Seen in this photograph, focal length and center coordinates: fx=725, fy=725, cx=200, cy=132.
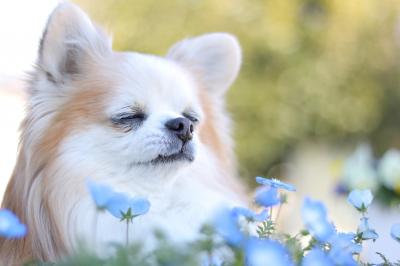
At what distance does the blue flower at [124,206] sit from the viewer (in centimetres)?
164

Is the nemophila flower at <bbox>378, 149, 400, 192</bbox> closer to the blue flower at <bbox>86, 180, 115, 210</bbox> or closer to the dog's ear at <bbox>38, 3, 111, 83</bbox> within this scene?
the dog's ear at <bbox>38, 3, 111, 83</bbox>

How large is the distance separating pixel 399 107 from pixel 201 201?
36.4 ft

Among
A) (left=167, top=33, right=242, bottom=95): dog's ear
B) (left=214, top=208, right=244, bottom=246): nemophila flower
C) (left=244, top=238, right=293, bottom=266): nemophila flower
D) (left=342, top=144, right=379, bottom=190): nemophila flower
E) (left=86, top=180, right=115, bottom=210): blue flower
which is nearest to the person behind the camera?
(left=244, top=238, right=293, bottom=266): nemophila flower

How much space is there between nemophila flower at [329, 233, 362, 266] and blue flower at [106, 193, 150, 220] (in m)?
0.46

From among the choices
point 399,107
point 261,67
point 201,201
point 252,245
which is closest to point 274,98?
point 261,67

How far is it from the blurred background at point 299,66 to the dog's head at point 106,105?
353 inches

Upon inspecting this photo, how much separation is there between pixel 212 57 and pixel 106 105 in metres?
0.90

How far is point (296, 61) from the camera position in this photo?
41.6 feet

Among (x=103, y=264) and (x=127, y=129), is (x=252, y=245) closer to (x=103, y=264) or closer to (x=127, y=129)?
(x=103, y=264)

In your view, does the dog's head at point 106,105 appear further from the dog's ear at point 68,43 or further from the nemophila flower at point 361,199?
the nemophila flower at point 361,199

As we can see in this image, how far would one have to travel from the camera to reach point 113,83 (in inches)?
116

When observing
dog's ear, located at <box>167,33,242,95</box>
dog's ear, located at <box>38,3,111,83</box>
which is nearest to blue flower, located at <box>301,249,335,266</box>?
dog's ear, located at <box>38,3,111,83</box>

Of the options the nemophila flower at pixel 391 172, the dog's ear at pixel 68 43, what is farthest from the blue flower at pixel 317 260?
the nemophila flower at pixel 391 172

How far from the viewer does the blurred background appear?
1240 centimetres
